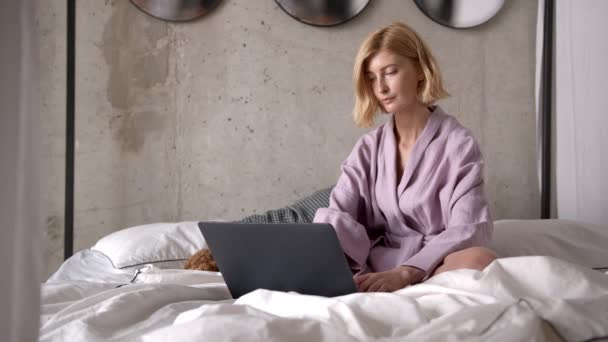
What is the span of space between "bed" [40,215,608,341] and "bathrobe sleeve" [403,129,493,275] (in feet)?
1.49

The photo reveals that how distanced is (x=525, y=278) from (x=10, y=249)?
2.97ft

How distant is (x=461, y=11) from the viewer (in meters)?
3.35

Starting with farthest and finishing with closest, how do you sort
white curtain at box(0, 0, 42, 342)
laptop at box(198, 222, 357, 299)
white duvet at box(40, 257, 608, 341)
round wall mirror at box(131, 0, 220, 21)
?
round wall mirror at box(131, 0, 220, 21) → laptop at box(198, 222, 357, 299) → white duvet at box(40, 257, 608, 341) → white curtain at box(0, 0, 42, 342)

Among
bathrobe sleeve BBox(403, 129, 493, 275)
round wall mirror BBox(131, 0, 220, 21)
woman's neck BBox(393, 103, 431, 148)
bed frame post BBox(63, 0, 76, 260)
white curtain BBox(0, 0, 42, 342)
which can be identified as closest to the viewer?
white curtain BBox(0, 0, 42, 342)

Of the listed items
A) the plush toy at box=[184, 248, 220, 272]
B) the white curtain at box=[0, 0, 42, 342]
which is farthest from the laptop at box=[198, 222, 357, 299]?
the white curtain at box=[0, 0, 42, 342]

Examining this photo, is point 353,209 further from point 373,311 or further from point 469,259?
point 373,311

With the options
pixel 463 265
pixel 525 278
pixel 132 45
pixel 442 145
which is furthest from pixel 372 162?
pixel 132 45

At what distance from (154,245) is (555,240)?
136 cm

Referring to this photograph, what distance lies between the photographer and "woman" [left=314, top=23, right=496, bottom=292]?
1.90 meters

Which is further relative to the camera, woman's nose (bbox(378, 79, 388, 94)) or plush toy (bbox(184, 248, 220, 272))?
plush toy (bbox(184, 248, 220, 272))

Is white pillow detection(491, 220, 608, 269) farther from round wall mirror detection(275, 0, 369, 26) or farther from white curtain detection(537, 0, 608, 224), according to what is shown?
round wall mirror detection(275, 0, 369, 26)

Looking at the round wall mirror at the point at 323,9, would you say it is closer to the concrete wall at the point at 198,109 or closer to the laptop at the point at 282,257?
the concrete wall at the point at 198,109

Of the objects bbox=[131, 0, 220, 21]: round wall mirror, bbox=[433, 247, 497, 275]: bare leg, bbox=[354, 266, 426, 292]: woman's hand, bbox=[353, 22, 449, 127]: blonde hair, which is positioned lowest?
bbox=[354, 266, 426, 292]: woman's hand

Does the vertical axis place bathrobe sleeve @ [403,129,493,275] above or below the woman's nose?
below
